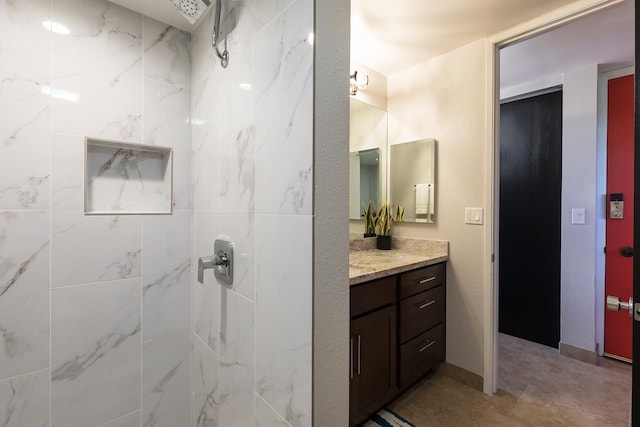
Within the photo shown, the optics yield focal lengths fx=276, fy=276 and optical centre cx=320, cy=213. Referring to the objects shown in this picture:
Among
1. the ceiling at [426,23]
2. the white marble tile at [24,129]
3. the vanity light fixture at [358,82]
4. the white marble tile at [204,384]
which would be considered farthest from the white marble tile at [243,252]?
the vanity light fixture at [358,82]

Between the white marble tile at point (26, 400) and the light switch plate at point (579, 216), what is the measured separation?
3.41 meters

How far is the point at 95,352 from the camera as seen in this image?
1171mm

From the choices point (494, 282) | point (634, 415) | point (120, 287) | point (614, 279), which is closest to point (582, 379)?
point (614, 279)

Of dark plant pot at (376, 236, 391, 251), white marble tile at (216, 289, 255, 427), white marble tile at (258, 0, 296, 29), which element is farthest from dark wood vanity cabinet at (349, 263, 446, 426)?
white marble tile at (258, 0, 296, 29)

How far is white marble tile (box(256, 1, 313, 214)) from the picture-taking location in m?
0.72

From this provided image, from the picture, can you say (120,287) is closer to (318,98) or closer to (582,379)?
(318,98)

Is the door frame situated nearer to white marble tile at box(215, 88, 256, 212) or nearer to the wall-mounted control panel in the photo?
the wall-mounted control panel

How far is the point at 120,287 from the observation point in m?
1.23

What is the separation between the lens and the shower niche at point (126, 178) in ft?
3.94

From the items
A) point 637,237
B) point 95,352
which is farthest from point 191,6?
point 637,237

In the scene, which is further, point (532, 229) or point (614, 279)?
point (532, 229)

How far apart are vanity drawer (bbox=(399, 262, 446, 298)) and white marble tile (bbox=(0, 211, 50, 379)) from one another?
5.36 ft

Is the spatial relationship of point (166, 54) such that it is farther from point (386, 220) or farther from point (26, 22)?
point (386, 220)

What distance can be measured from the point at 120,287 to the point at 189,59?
1.16 metres
